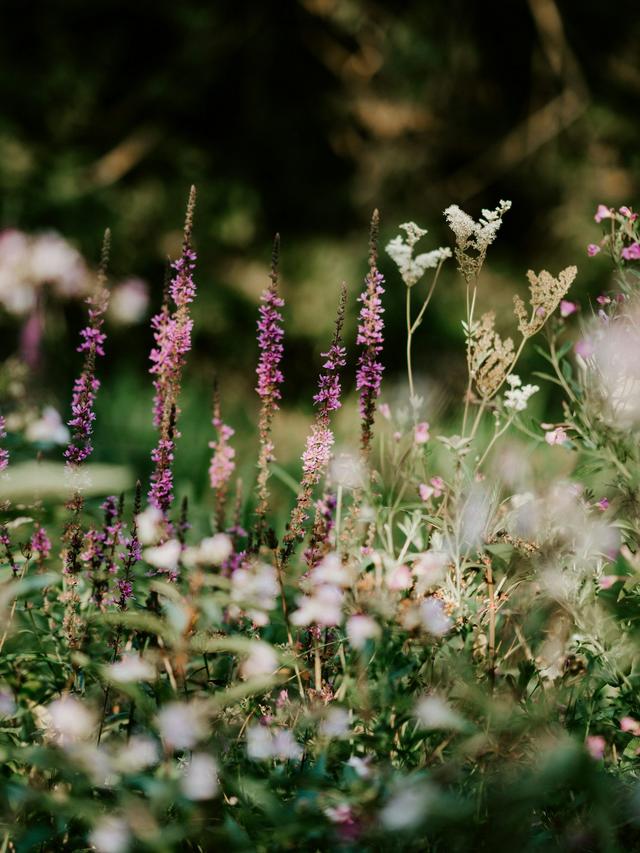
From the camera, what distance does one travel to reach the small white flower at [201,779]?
1121 mm

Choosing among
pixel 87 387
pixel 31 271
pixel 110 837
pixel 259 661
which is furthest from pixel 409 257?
pixel 31 271

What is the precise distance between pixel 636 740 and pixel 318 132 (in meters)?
A: 5.32

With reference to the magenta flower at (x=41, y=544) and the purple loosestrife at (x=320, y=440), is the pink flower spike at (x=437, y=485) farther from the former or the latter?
the magenta flower at (x=41, y=544)

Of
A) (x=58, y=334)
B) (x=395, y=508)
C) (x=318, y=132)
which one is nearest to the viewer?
(x=395, y=508)

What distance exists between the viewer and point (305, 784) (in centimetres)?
114

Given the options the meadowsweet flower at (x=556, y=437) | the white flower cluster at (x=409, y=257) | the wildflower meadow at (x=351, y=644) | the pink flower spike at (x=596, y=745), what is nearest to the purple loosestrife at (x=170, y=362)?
the wildflower meadow at (x=351, y=644)

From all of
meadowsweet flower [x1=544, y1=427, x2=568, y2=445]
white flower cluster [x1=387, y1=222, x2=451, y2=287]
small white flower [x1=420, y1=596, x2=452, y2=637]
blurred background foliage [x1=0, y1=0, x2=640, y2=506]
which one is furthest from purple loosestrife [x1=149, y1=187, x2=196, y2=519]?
blurred background foliage [x1=0, y1=0, x2=640, y2=506]

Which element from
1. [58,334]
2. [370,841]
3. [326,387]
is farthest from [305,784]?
[58,334]

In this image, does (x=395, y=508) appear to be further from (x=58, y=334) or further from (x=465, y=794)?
(x=58, y=334)

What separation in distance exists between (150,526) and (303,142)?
5.08 metres

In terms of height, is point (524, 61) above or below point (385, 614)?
above

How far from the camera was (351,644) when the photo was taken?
1509 mm

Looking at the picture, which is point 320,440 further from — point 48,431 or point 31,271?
point 31,271

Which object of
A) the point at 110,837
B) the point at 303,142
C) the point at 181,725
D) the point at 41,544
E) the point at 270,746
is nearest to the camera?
the point at 110,837
